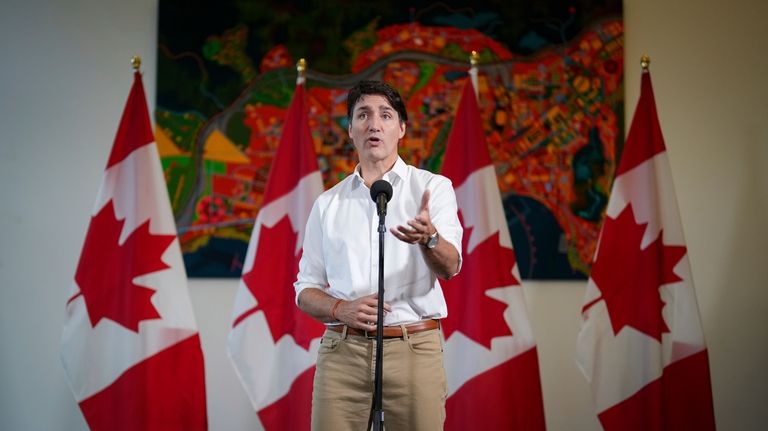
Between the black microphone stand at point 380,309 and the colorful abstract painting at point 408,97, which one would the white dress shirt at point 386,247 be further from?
the colorful abstract painting at point 408,97

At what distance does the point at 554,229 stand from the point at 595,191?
Result: 0.26m

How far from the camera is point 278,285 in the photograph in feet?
10.1

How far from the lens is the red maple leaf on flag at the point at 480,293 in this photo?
9.87 ft

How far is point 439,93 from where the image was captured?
3434 millimetres

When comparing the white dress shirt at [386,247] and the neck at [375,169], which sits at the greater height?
the neck at [375,169]

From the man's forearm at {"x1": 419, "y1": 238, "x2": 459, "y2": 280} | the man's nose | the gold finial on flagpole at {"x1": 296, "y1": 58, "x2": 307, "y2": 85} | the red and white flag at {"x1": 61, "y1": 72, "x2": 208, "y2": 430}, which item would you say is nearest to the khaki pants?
the man's forearm at {"x1": 419, "y1": 238, "x2": 459, "y2": 280}

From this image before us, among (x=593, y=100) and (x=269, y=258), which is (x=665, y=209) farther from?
(x=269, y=258)

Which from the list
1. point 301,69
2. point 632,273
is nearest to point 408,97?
point 301,69

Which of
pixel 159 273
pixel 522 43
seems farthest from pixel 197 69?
pixel 522 43

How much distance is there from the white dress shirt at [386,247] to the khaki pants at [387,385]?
9 centimetres

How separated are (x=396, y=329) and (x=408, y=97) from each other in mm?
1748

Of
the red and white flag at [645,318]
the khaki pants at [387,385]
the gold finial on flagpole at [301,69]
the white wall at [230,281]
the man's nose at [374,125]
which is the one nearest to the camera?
the khaki pants at [387,385]

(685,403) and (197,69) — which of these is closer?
(685,403)

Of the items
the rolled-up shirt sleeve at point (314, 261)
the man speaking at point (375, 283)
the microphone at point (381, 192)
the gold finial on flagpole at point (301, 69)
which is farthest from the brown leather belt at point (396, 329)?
the gold finial on flagpole at point (301, 69)
